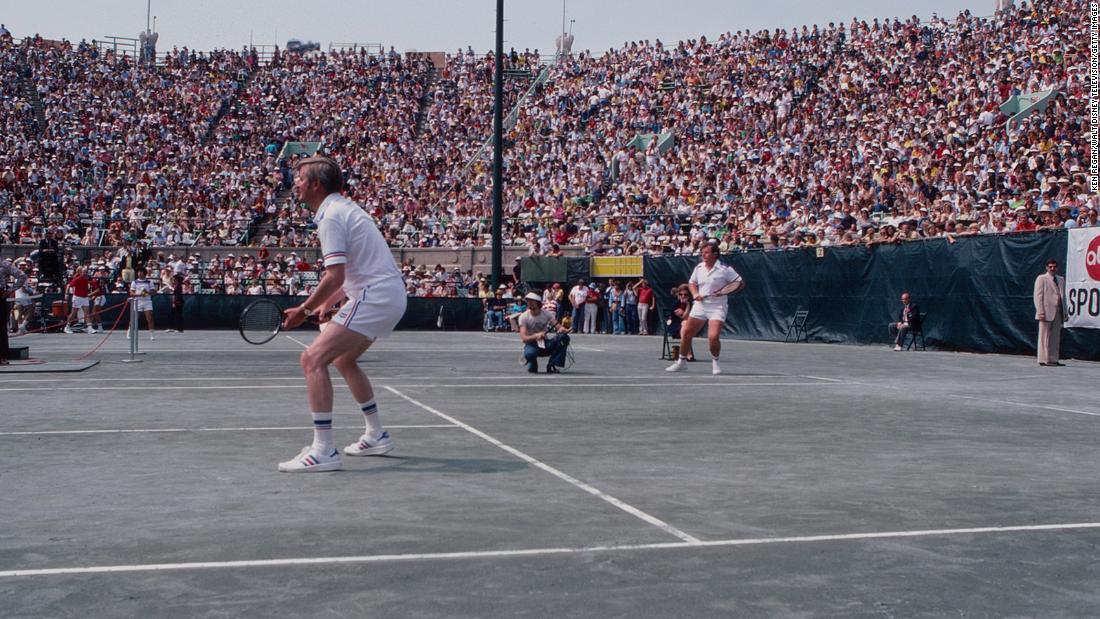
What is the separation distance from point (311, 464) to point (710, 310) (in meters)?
10.2

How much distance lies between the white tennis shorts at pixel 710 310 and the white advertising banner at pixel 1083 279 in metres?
7.51

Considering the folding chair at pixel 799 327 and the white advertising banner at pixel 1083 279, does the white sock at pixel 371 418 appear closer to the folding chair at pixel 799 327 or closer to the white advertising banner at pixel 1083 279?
the white advertising banner at pixel 1083 279

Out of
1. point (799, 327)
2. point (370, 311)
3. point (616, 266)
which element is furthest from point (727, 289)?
point (616, 266)

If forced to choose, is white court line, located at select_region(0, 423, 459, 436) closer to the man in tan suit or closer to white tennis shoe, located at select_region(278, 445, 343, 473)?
white tennis shoe, located at select_region(278, 445, 343, 473)

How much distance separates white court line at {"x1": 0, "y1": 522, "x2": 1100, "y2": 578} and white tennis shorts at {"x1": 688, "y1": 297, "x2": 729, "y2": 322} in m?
11.0

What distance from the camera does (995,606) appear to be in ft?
13.8

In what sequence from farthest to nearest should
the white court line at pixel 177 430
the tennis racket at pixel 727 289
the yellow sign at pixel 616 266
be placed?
the yellow sign at pixel 616 266 < the tennis racket at pixel 727 289 < the white court line at pixel 177 430

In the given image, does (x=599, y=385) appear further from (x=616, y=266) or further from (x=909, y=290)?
(x=616, y=266)

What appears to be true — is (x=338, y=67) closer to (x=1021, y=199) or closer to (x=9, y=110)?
(x=9, y=110)

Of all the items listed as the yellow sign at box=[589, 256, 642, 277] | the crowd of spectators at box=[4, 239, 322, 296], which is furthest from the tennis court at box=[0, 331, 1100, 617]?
the crowd of spectators at box=[4, 239, 322, 296]

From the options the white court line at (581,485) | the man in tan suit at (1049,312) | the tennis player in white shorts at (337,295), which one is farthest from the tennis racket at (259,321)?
the man in tan suit at (1049,312)

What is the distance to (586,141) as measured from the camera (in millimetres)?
43719

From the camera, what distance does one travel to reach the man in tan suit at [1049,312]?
19.5 metres

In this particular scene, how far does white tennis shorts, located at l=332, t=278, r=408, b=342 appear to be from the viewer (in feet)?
24.3
